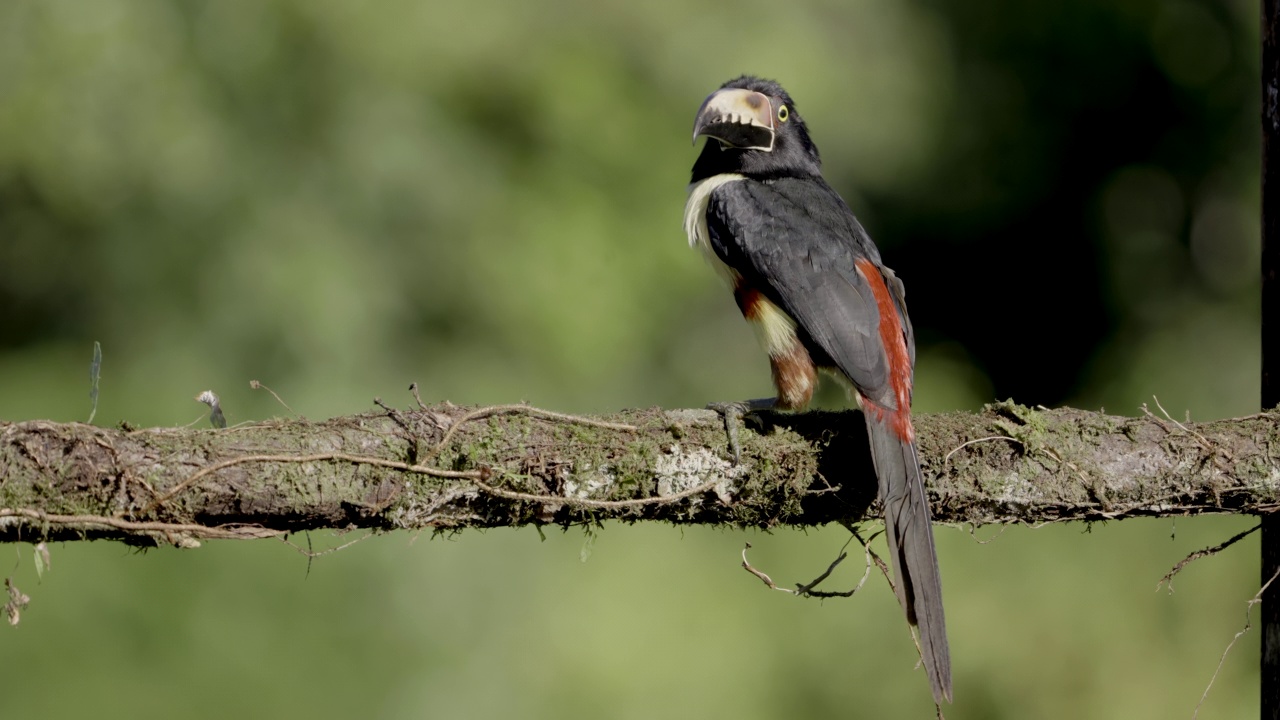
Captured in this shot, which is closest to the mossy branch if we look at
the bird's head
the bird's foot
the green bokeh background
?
the bird's foot

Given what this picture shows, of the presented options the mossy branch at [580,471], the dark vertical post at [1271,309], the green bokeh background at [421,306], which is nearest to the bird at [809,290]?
the mossy branch at [580,471]

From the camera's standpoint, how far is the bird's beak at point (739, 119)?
375 centimetres

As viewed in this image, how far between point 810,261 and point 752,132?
654mm

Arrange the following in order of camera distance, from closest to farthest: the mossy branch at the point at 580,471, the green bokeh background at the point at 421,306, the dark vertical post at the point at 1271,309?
the mossy branch at the point at 580,471, the dark vertical post at the point at 1271,309, the green bokeh background at the point at 421,306

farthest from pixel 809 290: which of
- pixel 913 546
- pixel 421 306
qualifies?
pixel 421 306

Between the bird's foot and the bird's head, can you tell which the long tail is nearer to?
the bird's foot

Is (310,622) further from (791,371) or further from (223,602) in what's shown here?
(791,371)

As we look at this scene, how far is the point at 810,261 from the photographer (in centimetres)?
333

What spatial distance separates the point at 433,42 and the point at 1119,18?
5.17 metres

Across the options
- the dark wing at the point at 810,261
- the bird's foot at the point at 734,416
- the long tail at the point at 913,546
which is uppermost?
the dark wing at the point at 810,261

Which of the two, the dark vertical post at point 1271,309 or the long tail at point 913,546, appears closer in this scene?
the long tail at point 913,546

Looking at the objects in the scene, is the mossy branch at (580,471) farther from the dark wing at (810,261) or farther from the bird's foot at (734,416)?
the dark wing at (810,261)

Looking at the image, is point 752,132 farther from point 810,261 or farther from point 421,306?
point 421,306

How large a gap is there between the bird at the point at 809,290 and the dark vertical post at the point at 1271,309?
84 cm
